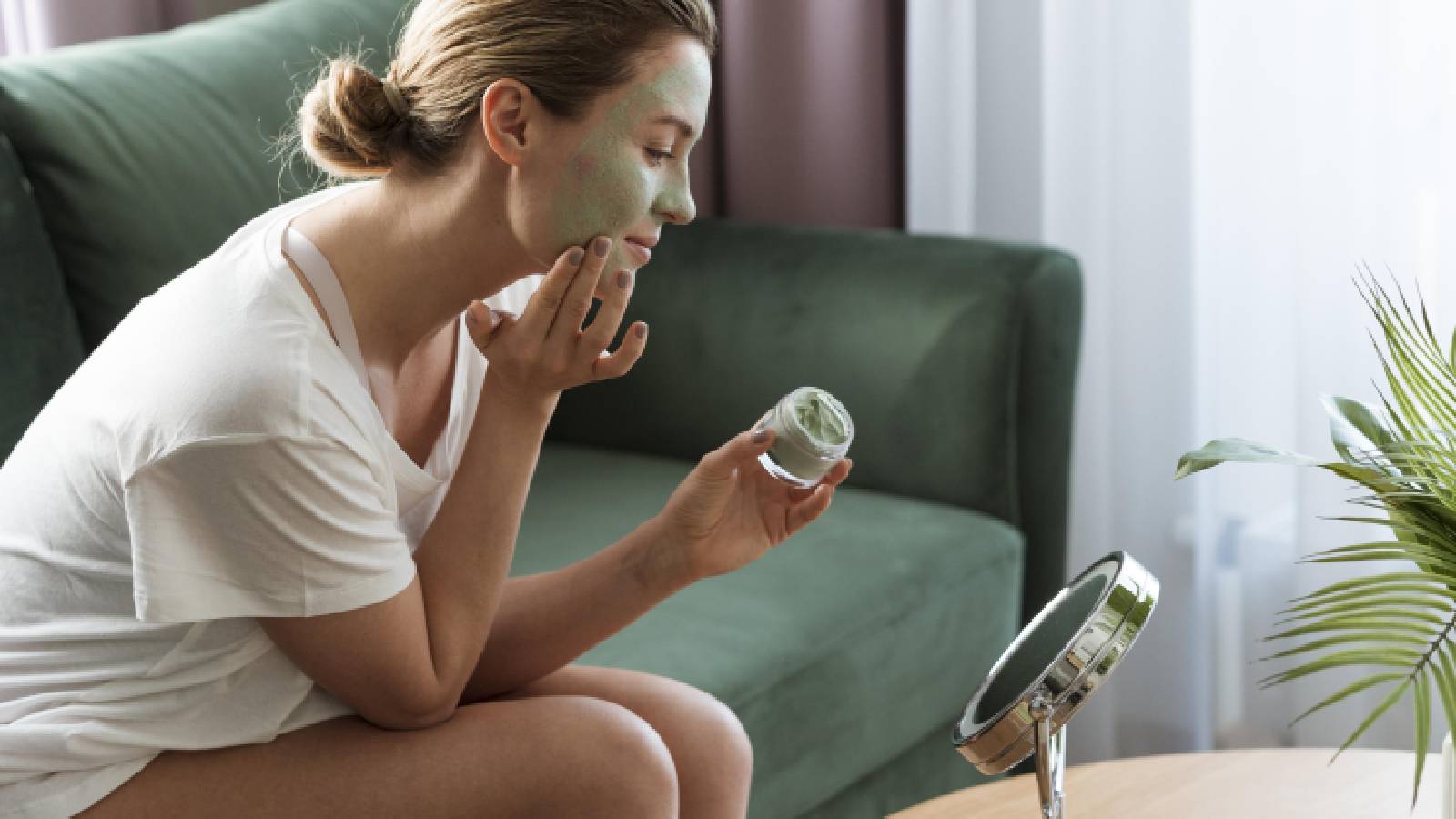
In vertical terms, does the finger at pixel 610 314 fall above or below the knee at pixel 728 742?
above

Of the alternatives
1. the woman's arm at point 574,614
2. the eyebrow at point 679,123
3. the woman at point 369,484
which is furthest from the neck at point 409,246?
the woman's arm at point 574,614

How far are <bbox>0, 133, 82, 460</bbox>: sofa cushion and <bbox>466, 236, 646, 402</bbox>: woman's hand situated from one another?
62 centimetres

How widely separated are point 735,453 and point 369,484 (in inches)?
10.6

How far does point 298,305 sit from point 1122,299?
1393 millimetres

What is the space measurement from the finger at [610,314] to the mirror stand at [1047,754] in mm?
373

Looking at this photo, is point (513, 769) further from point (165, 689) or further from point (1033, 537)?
point (1033, 537)

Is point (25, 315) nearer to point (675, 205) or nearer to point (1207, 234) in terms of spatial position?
point (675, 205)

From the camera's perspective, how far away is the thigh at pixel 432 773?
1080mm

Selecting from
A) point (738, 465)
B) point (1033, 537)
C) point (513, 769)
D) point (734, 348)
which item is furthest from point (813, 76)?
point (513, 769)

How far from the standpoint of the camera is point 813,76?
2.43 metres

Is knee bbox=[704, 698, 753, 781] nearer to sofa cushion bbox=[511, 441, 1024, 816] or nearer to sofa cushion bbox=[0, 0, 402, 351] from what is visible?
sofa cushion bbox=[511, 441, 1024, 816]

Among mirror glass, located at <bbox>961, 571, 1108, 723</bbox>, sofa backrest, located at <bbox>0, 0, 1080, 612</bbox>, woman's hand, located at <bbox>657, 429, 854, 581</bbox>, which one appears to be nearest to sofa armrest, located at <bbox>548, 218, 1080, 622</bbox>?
sofa backrest, located at <bbox>0, 0, 1080, 612</bbox>

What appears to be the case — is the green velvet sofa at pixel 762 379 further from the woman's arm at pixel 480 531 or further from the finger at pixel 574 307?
the finger at pixel 574 307

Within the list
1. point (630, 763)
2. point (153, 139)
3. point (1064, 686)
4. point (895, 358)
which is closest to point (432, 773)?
point (630, 763)
